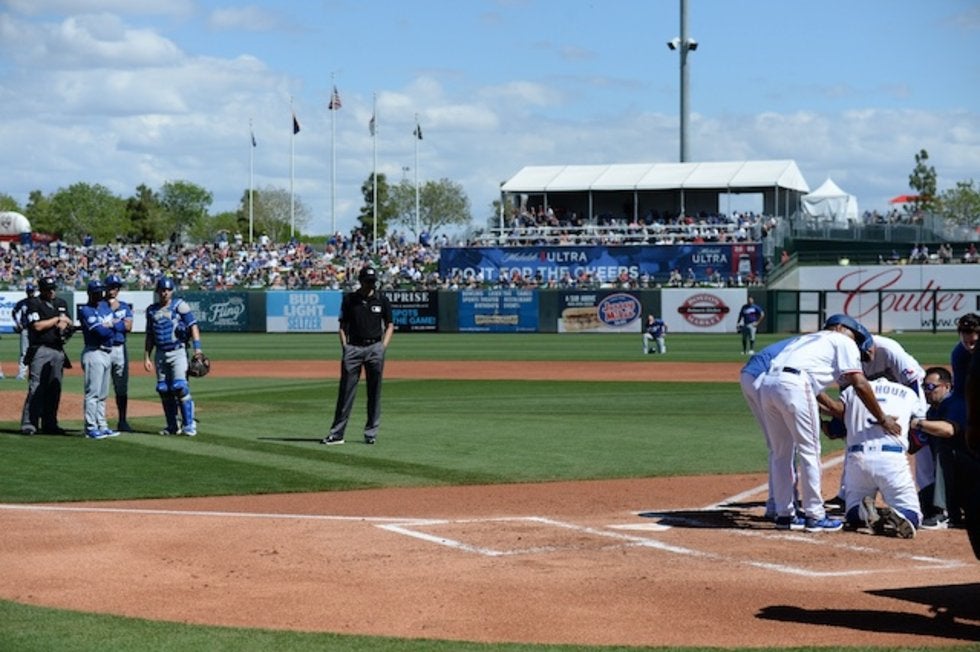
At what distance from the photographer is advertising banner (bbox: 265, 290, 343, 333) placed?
58.4 metres

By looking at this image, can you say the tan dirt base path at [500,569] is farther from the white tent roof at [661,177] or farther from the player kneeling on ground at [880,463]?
the white tent roof at [661,177]

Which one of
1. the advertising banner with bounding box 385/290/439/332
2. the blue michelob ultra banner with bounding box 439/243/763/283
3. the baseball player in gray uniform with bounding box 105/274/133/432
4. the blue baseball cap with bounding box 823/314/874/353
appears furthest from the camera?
the advertising banner with bounding box 385/290/439/332

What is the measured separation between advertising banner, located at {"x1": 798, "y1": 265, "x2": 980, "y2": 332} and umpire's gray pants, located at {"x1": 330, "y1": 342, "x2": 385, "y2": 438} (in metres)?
37.5

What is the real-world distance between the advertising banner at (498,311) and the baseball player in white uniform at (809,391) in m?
45.9

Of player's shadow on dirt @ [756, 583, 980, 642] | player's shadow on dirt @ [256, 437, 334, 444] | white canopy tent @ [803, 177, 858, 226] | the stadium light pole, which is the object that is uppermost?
the stadium light pole


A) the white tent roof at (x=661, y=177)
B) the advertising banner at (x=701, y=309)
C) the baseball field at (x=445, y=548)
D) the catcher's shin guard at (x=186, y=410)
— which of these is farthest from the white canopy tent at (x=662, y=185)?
the catcher's shin guard at (x=186, y=410)

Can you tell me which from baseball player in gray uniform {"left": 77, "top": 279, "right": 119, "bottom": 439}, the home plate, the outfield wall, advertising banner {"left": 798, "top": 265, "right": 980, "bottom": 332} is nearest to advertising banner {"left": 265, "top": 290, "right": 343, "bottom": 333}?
the outfield wall

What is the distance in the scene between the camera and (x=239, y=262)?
227 ft

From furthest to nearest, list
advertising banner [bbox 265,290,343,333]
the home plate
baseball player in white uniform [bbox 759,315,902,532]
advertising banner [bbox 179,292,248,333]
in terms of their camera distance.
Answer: advertising banner [bbox 179,292,248,333] < advertising banner [bbox 265,290,343,333] < the home plate < baseball player in white uniform [bbox 759,315,902,532]

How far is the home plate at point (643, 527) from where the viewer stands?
416 inches

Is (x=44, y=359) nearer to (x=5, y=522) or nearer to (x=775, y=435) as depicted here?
(x=5, y=522)

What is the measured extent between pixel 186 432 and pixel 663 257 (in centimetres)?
4207

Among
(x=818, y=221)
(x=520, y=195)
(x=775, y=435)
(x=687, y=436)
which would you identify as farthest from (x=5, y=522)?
(x=520, y=195)

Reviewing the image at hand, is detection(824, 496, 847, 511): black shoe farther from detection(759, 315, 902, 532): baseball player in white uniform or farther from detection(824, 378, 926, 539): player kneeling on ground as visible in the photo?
detection(759, 315, 902, 532): baseball player in white uniform
